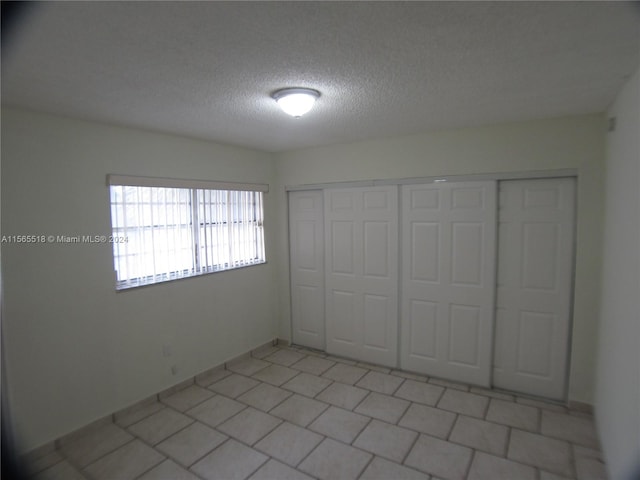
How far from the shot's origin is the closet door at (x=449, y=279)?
11.0ft

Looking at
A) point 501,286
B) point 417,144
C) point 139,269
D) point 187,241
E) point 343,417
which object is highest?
point 417,144

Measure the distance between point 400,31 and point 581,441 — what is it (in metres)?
2.99

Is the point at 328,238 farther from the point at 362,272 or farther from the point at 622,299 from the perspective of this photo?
the point at 622,299

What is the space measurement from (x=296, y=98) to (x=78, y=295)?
86.6 inches

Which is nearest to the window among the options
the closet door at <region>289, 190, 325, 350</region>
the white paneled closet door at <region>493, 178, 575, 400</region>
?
the closet door at <region>289, 190, 325, 350</region>

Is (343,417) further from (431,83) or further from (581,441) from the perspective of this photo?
(431,83)

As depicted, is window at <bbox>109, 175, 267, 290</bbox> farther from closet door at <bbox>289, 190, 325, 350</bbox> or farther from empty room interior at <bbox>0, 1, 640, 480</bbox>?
closet door at <bbox>289, 190, 325, 350</bbox>

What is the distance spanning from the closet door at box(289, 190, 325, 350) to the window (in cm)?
42

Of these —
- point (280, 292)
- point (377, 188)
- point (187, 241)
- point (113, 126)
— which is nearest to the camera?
point (113, 126)

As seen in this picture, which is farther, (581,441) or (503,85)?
(581,441)

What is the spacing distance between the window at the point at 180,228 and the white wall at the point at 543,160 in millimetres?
1389

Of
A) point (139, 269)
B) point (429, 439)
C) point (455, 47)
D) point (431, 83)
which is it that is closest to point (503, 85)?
point (431, 83)

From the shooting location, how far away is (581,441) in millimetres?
2605

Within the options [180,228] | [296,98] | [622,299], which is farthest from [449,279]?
[180,228]
